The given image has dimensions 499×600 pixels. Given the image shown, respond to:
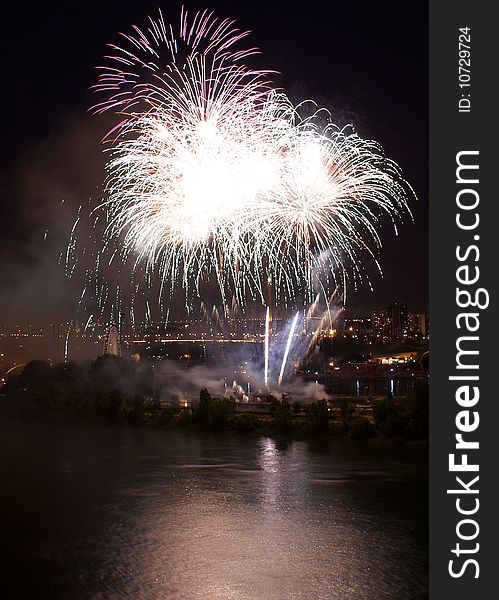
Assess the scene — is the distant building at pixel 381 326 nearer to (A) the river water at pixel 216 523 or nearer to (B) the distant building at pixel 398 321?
(B) the distant building at pixel 398 321

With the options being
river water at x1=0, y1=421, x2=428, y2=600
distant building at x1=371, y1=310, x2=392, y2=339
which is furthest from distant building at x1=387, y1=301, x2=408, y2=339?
river water at x1=0, y1=421, x2=428, y2=600

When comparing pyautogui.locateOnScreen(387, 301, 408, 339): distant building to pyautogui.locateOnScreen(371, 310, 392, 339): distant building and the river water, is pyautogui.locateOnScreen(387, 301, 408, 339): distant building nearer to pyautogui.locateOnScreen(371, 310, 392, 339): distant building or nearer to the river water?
pyautogui.locateOnScreen(371, 310, 392, 339): distant building

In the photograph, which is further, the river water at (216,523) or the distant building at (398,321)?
the distant building at (398,321)

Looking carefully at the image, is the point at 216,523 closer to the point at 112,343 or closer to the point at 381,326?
the point at 112,343

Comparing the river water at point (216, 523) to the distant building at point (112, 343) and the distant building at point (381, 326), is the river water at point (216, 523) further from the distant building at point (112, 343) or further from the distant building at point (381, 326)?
the distant building at point (381, 326)

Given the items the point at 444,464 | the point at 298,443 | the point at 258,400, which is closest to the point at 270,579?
the point at 444,464

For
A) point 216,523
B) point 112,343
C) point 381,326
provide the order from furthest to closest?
point 381,326, point 112,343, point 216,523

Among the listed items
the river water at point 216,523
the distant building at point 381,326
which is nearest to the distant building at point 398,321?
the distant building at point 381,326

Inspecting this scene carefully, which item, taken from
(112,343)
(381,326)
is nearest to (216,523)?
(112,343)
